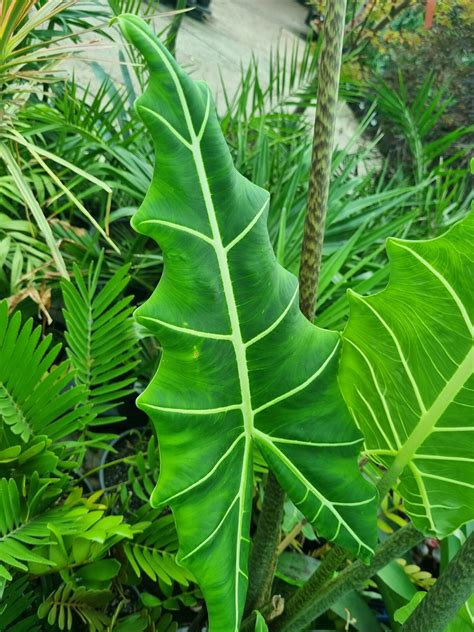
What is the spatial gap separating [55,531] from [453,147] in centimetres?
165

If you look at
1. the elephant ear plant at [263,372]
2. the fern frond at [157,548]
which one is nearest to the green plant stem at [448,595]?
the elephant ear plant at [263,372]

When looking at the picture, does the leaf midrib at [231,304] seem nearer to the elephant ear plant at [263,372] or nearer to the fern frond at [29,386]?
the elephant ear plant at [263,372]

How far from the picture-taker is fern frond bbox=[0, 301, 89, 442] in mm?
632

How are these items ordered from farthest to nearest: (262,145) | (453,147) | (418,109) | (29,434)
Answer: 1. (453,147)
2. (418,109)
3. (262,145)
4. (29,434)

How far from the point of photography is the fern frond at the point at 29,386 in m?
0.63

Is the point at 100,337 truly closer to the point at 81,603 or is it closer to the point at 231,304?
the point at 81,603

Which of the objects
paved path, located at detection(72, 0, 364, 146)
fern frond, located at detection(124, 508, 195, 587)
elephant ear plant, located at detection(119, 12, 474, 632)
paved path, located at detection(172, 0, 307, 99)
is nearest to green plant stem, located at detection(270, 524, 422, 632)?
elephant ear plant, located at detection(119, 12, 474, 632)

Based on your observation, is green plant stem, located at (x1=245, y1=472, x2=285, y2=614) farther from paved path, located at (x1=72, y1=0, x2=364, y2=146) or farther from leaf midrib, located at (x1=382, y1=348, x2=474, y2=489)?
paved path, located at (x1=72, y1=0, x2=364, y2=146)

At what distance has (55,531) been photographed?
0.56m

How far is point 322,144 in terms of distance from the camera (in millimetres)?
435

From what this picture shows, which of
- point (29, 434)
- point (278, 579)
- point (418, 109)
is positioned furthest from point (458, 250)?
point (418, 109)

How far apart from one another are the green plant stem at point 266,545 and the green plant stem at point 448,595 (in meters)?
0.15

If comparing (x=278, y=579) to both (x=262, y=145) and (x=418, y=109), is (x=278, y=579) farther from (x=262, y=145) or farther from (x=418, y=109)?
(x=418, y=109)

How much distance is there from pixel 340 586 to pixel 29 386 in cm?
39
